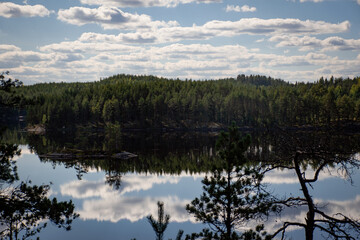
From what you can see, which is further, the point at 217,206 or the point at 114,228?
the point at 114,228

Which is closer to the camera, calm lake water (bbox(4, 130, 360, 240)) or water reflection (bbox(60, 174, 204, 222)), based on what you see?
calm lake water (bbox(4, 130, 360, 240))

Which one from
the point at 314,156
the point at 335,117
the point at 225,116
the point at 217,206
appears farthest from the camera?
the point at 225,116

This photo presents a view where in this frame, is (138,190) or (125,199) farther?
(138,190)

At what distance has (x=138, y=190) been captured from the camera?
51812mm

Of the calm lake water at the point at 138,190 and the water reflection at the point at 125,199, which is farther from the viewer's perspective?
the water reflection at the point at 125,199

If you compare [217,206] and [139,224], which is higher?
[217,206]

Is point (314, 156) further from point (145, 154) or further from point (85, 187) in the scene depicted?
point (145, 154)

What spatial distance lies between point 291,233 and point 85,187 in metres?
32.4

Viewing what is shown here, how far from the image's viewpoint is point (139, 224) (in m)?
38.0

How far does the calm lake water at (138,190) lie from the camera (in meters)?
36.7

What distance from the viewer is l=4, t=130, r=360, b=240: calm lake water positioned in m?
36.7

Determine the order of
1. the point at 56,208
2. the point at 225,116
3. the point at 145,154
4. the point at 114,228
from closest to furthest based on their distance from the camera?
the point at 56,208
the point at 114,228
the point at 145,154
the point at 225,116

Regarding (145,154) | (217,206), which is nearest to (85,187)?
(145,154)

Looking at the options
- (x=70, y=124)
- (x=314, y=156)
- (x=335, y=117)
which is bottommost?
(x=70, y=124)
